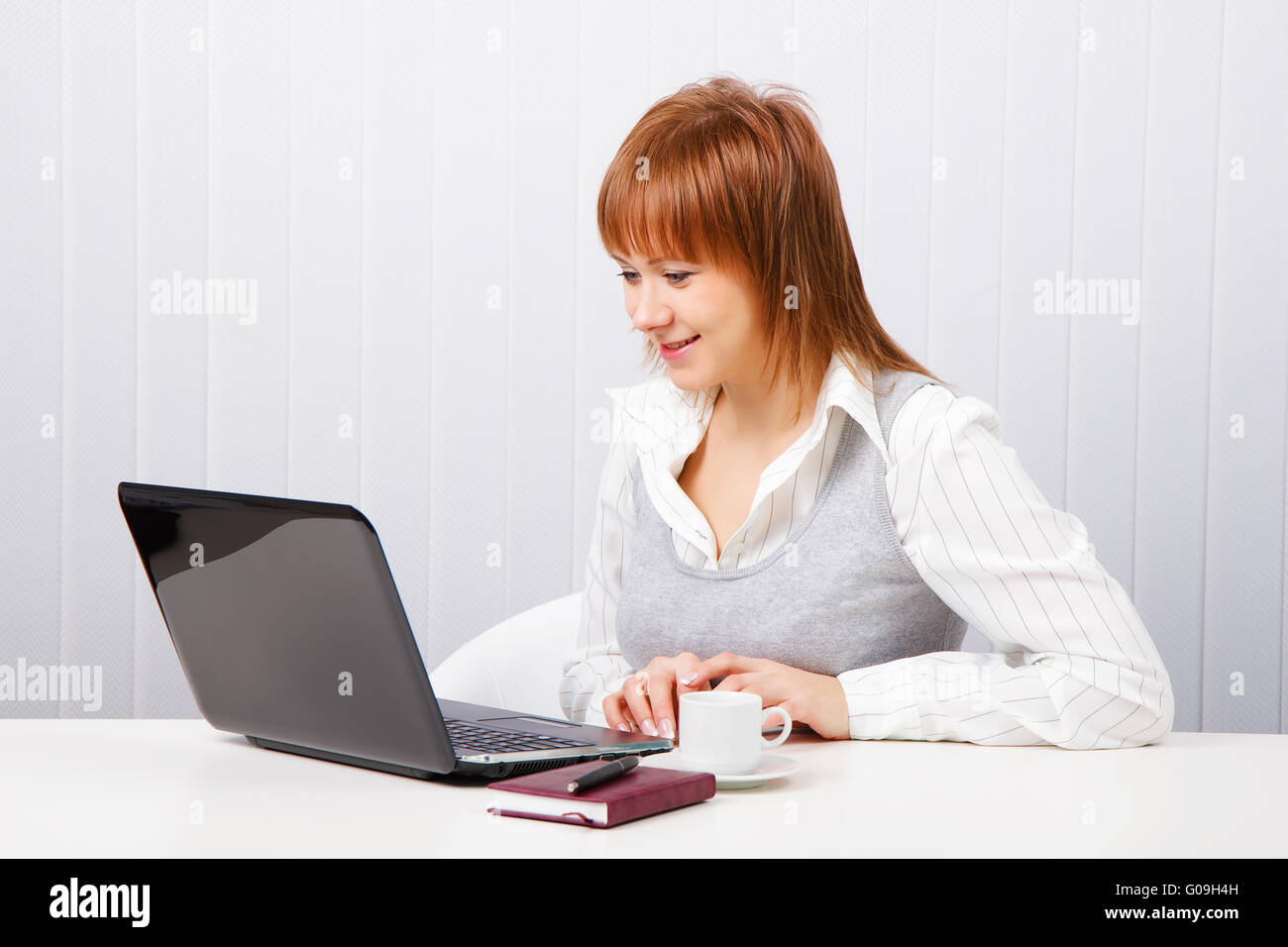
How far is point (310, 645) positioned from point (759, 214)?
0.77 meters

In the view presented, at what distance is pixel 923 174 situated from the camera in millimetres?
2369

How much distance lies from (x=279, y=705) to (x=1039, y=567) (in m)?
0.80

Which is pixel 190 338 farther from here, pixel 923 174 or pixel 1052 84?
pixel 1052 84

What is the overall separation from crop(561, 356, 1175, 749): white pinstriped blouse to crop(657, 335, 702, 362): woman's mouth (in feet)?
0.59

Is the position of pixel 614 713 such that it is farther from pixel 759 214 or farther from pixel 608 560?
pixel 759 214

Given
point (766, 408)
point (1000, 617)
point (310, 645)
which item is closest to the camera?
point (310, 645)

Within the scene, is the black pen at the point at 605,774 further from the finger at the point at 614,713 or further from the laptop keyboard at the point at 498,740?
the finger at the point at 614,713

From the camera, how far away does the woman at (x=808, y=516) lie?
4.15 feet

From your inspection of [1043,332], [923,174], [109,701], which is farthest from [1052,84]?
[109,701]

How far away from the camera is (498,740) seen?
1089 millimetres

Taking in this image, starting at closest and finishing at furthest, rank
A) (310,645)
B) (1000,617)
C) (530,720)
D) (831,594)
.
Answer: (310,645) < (530,720) < (1000,617) < (831,594)

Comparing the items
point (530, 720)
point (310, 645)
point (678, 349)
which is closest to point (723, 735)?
point (530, 720)

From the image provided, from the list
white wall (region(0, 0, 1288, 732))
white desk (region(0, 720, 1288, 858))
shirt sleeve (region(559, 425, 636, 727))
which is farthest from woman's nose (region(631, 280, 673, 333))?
white wall (region(0, 0, 1288, 732))

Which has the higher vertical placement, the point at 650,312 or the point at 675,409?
the point at 650,312
